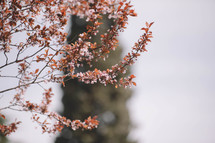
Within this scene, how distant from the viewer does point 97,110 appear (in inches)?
330

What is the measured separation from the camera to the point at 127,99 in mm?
9531

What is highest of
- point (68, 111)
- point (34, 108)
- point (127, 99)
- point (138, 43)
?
point (127, 99)

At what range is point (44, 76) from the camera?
254 cm

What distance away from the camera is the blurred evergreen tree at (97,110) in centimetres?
812

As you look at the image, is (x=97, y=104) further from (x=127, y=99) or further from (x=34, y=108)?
(x=34, y=108)

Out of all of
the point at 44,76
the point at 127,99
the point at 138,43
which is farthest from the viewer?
the point at 127,99

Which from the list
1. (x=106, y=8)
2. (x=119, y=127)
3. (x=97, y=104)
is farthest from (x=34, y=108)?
(x=119, y=127)

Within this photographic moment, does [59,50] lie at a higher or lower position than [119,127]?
lower

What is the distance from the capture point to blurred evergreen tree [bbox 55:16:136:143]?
8.12 m

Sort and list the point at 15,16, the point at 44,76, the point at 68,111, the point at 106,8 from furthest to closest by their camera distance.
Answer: the point at 68,111
the point at 44,76
the point at 15,16
the point at 106,8

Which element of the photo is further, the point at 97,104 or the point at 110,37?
the point at 97,104

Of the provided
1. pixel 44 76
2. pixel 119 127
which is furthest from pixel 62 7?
pixel 119 127

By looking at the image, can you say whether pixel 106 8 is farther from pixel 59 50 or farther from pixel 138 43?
pixel 59 50

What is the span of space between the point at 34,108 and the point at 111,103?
21.0ft
